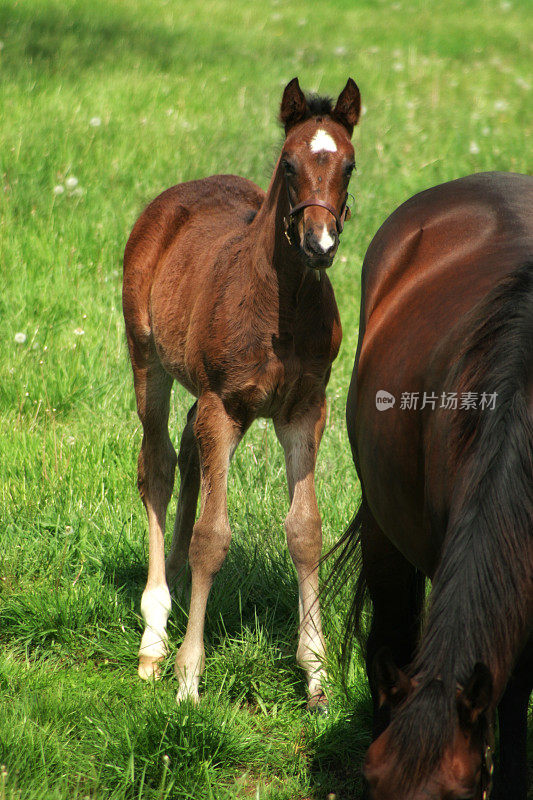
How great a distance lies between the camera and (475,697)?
4.98 feet

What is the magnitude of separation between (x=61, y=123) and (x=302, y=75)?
3.16 meters

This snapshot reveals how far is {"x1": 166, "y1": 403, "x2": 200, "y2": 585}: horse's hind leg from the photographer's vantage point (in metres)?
4.04

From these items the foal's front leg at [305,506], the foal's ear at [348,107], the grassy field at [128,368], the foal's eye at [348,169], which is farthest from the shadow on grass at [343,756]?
the foal's ear at [348,107]

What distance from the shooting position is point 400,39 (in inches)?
484

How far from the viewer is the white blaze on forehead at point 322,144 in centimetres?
297

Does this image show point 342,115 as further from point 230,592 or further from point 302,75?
point 302,75

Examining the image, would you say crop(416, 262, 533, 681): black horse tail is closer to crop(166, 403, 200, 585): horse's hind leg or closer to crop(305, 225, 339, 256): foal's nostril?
crop(305, 225, 339, 256): foal's nostril

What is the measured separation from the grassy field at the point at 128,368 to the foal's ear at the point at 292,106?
0.72 meters

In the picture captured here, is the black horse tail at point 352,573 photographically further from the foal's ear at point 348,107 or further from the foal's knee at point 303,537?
the foal's ear at point 348,107

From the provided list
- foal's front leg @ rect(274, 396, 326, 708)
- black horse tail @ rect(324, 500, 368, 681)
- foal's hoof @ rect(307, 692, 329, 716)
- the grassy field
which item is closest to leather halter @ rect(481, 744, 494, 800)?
the grassy field

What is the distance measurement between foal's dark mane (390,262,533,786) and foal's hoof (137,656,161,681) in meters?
1.81

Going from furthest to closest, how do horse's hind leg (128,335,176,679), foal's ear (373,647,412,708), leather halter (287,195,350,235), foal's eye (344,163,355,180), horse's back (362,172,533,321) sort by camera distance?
1. horse's hind leg (128,335,176,679)
2. foal's eye (344,163,355,180)
3. leather halter (287,195,350,235)
4. horse's back (362,172,533,321)
5. foal's ear (373,647,412,708)

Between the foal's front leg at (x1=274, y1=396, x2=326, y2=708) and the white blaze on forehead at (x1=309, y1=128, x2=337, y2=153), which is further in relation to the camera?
the foal's front leg at (x1=274, y1=396, x2=326, y2=708)

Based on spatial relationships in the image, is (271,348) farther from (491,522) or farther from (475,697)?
(475,697)
